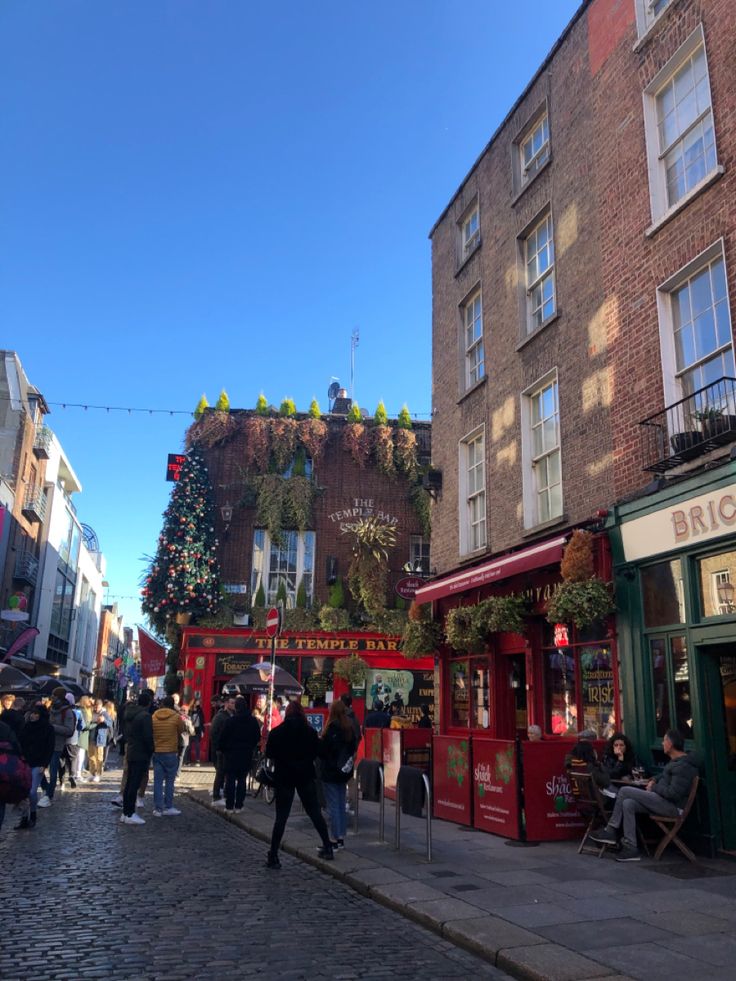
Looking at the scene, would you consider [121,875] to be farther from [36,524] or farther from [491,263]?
[36,524]

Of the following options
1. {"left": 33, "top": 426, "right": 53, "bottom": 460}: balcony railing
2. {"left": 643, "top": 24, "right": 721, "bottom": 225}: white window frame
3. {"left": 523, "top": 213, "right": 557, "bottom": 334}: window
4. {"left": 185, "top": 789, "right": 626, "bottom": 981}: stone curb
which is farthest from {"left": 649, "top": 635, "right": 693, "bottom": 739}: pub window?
{"left": 33, "top": 426, "right": 53, "bottom": 460}: balcony railing

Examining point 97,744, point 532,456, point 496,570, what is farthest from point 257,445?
point 496,570

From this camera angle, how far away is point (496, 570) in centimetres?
1274

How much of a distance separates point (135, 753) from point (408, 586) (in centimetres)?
772

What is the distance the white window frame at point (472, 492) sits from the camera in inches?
604

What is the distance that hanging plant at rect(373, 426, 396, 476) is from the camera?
2712cm

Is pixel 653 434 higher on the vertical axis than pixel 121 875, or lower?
higher

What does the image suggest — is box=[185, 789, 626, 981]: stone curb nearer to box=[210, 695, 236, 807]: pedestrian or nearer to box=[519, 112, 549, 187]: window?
box=[210, 695, 236, 807]: pedestrian

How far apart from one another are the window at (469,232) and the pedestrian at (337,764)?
10917 mm

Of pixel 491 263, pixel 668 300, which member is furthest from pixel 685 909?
pixel 491 263

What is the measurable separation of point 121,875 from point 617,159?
11.2 meters

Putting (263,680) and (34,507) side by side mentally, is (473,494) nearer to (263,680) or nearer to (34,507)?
(263,680)

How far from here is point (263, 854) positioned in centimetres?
916

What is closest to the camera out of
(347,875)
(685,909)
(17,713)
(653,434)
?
(685,909)
